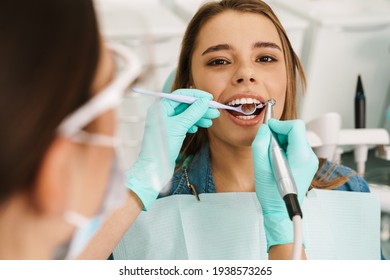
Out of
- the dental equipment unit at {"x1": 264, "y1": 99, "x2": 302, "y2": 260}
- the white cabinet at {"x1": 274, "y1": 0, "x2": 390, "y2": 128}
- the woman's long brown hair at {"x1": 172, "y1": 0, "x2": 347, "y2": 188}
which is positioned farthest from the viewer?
the white cabinet at {"x1": 274, "y1": 0, "x2": 390, "y2": 128}

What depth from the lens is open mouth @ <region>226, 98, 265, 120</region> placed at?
1.22 metres

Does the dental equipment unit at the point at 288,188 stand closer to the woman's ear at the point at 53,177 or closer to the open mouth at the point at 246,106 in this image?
the open mouth at the point at 246,106

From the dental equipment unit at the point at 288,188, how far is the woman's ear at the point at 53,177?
1.49 feet

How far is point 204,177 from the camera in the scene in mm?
1339

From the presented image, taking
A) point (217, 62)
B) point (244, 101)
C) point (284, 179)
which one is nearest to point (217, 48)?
point (217, 62)

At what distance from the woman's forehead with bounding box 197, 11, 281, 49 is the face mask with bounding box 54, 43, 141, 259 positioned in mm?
586

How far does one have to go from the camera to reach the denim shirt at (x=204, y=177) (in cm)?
133

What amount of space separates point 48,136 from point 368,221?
993 mm

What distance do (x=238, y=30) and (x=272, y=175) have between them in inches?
15.9

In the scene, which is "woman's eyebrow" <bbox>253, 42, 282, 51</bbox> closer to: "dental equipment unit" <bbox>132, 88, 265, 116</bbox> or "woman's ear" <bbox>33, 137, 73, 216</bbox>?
"dental equipment unit" <bbox>132, 88, 265, 116</bbox>

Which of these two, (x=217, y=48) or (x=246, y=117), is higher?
(x=217, y=48)

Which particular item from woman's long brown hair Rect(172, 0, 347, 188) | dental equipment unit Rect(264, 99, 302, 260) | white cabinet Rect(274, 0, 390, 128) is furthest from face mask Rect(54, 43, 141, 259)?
white cabinet Rect(274, 0, 390, 128)

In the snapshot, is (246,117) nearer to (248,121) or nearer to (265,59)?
(248,121)

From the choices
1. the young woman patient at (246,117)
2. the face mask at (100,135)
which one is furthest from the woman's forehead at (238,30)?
the face mask at (100,135)
